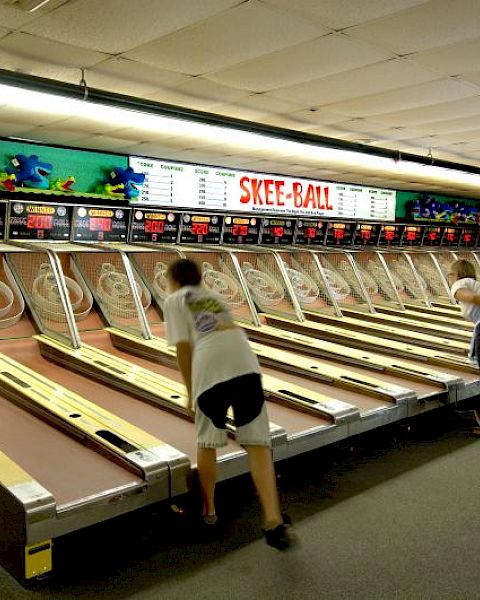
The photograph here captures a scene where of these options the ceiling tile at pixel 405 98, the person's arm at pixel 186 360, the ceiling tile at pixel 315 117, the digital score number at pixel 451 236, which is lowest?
the person's arm at pixel 186 360

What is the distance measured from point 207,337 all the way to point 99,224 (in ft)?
16.2

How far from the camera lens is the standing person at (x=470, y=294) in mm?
5684

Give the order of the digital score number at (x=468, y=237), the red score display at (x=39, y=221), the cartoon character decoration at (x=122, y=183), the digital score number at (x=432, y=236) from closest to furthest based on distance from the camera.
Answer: the red score display at (x=39, y=221) < the cartoon character decoration at (x=122, y=183) < the digital score number at (x=432, y=236) < the digital score number at (x=468, y=237)

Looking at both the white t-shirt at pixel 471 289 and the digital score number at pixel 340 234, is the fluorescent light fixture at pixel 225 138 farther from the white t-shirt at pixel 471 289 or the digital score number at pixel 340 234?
the white t-shirt at pixel 471 289

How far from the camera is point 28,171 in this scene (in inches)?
306

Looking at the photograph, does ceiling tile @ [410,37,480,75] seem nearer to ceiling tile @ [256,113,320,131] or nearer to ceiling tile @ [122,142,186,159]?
ceiling tile @ [256,113,320,131]

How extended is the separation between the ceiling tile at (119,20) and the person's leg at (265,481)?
261 centimetres

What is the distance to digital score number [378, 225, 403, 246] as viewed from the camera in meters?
12.5

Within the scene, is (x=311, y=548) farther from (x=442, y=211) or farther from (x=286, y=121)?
(x=442, y=211)

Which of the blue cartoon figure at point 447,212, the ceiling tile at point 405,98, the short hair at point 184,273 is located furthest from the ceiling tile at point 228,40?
the blue cartoon figure at point 447,212

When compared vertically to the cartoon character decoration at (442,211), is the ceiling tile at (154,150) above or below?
above

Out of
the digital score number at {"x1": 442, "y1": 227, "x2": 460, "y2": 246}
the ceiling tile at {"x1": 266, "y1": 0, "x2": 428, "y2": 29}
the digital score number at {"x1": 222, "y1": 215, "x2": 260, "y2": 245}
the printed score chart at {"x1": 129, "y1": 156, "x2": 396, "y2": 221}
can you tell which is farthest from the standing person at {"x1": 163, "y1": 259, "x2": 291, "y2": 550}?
the digital score number at {"x1": 442, "y1": 227, "x2": 460, "y2": 246}

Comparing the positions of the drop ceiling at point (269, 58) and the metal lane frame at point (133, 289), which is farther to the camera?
the metal lane frame at point (133, 289)

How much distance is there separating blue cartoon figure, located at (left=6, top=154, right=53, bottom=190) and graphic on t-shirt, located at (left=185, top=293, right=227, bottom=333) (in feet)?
16.9
